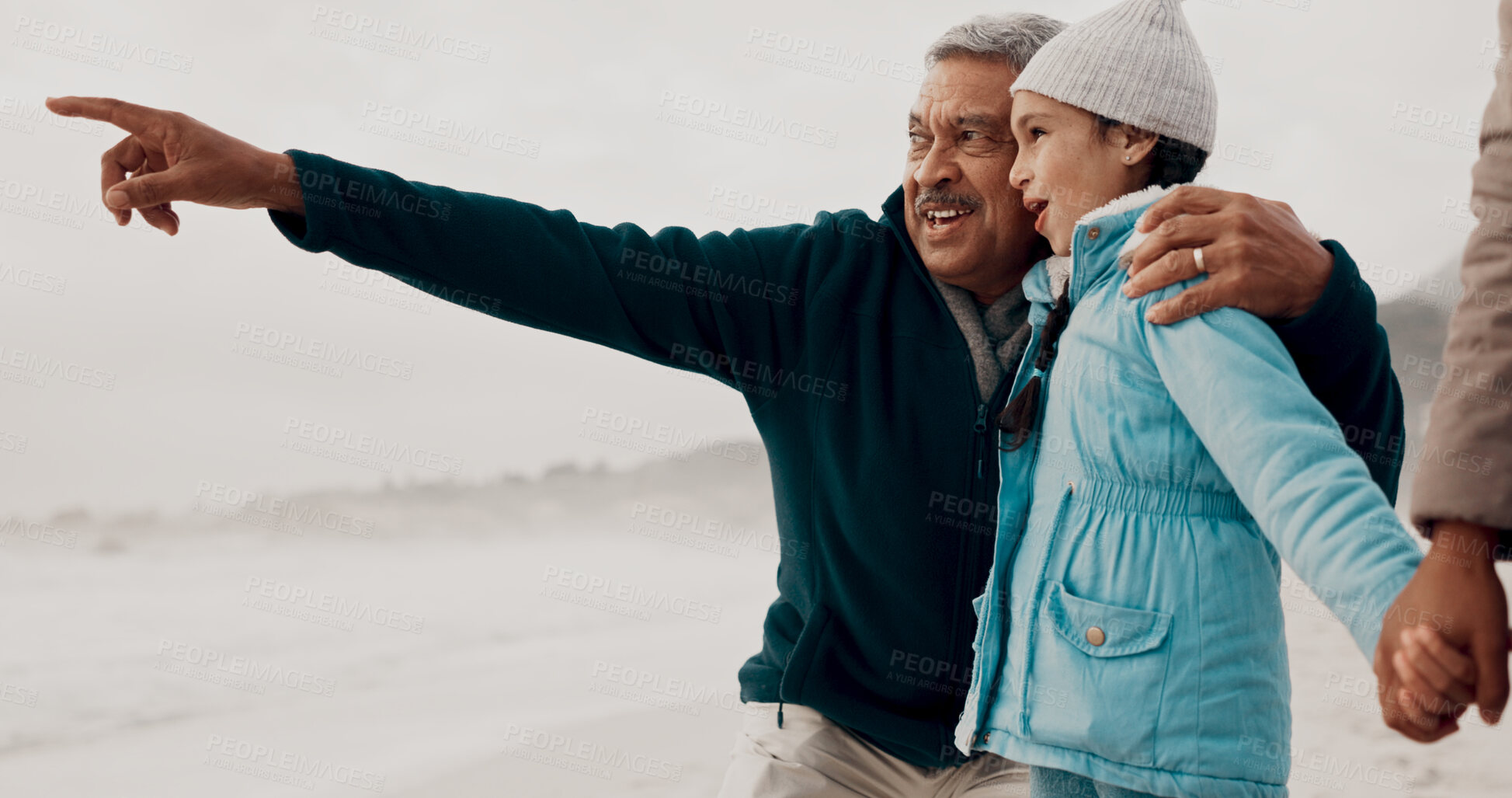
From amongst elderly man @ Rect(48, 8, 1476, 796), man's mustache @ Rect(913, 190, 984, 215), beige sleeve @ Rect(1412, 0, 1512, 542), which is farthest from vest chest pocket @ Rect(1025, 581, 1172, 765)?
man's mustache @ Rect(913, 190, 984, 215)

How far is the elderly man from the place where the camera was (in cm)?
150

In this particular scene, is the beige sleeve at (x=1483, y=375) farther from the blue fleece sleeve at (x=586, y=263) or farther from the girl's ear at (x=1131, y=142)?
the blue fleece sleeve at (x=586, y=263)

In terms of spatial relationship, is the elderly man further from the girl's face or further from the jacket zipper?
the girl's face

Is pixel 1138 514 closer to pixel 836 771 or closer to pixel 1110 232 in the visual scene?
pixel 1110 232

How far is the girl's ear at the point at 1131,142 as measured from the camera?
1.32 metres

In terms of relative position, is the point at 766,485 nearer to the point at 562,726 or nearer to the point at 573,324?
the point at 562,726

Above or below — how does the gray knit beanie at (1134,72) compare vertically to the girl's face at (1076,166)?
above

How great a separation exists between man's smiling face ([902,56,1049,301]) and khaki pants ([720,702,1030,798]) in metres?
0.67

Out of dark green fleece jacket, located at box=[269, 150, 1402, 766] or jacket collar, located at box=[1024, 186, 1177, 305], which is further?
dark green fleece jacket, located at box=[269, 150, 1402, 766]

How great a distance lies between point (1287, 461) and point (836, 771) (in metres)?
0.85

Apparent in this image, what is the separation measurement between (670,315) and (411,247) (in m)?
0.37

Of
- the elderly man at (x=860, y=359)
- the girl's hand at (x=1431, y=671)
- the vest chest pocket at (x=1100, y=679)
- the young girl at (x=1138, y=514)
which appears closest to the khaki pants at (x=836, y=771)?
the elderly man at (x=860, y=359)

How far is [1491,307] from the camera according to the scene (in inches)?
35.4

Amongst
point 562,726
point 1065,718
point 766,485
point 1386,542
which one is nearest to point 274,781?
point 562,726
